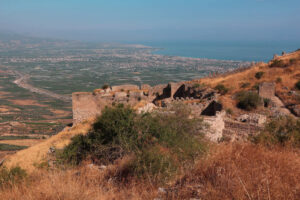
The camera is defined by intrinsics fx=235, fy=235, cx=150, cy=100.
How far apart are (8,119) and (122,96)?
40125 millimetres

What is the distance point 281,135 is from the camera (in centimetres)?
611

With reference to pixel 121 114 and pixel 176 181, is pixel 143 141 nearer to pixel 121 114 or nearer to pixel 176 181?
pixel 121 114

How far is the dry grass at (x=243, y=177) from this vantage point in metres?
2.97

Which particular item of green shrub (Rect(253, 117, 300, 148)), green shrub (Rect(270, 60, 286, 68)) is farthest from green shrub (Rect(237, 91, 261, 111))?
green shrub (Rect(270, 60, 286, 68))

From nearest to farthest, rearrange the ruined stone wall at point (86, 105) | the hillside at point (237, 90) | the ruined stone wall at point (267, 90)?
the hillside at point (237, 90) < the ruined stone wall at point (86, 105) < the ruined stone wall at point (267, 90)

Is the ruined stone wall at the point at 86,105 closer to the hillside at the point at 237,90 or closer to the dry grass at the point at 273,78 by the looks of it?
the hillside at the point at 237,90

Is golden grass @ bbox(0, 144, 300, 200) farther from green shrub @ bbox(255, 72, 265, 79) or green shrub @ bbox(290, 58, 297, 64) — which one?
green shrub @ bbox(290, 58, 297, 64)

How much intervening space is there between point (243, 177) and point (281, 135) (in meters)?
3.48

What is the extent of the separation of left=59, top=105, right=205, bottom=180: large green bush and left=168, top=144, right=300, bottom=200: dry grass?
118cm

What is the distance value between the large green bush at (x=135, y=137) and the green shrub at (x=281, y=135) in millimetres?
1477

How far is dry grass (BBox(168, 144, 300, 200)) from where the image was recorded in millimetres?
2975

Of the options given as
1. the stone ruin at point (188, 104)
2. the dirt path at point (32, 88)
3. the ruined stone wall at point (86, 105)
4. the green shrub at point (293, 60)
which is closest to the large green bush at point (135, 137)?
the stone ruin at point (188, 104)

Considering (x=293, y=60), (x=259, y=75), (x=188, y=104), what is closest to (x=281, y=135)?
(x=188, y=104)

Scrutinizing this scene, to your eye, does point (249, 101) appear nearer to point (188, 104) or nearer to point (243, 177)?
point (188, 104)
